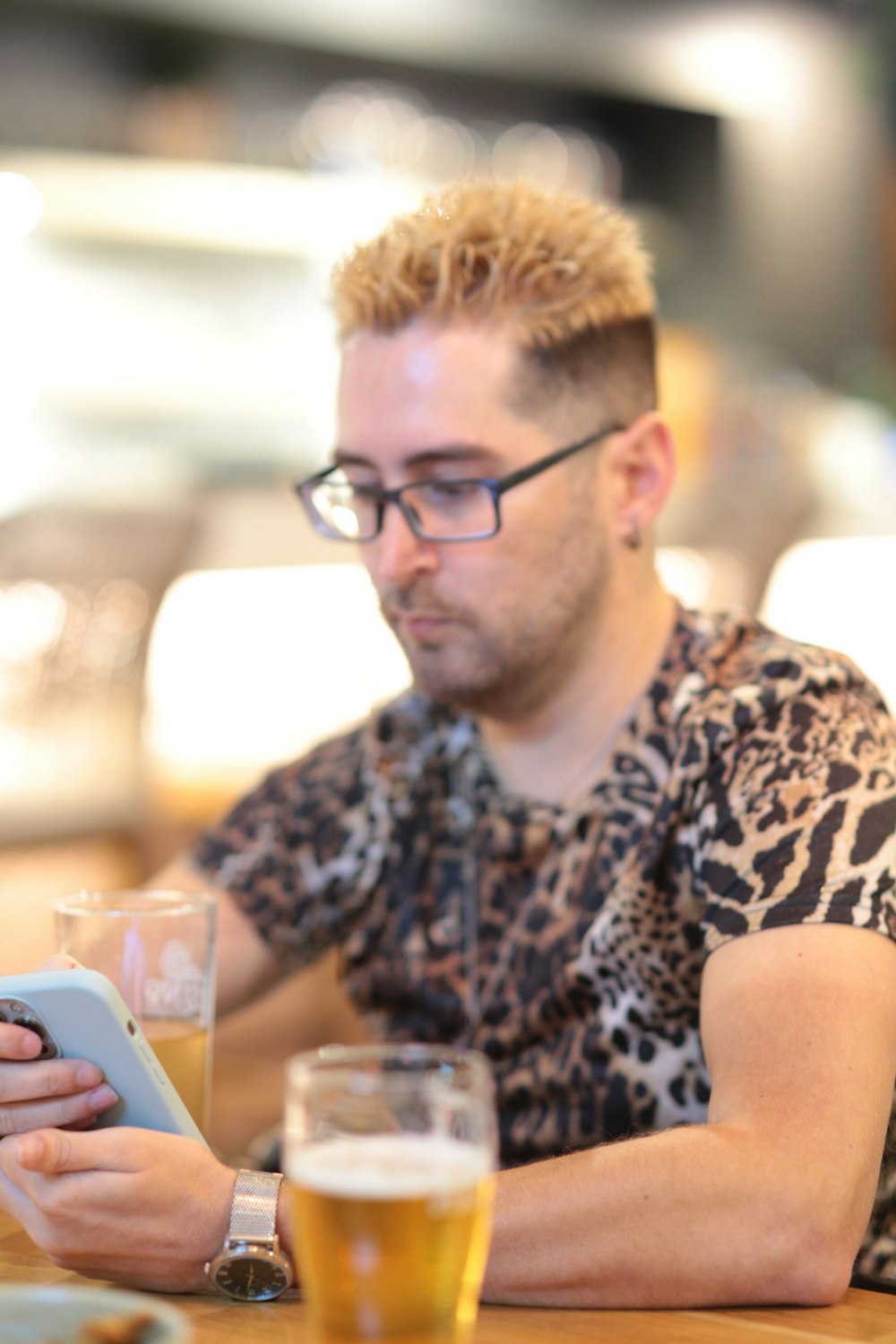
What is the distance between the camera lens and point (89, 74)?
4617 mm

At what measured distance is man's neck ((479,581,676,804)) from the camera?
1460 mm

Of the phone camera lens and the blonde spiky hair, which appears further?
the blonde spiky hair

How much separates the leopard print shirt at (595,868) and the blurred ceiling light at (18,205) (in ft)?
9.91

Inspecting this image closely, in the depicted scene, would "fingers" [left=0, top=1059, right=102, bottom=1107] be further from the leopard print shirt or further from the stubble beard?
the stubble beard

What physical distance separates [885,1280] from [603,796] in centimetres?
48

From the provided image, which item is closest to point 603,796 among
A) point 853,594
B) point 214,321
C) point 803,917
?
point 803,917

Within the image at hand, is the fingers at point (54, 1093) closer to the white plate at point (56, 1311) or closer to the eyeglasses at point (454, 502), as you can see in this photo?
the white plate at point (56, 1311)

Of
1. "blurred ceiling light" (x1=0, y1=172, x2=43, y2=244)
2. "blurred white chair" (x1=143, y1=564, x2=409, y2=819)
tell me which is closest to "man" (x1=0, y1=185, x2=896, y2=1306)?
"blurred white chair" (x1=143, y1=564, x2=409, y2=819)

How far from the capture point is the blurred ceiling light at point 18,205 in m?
4.20

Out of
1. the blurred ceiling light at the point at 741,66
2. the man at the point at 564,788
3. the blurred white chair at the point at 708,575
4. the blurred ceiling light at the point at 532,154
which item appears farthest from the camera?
the blurred ceiling light at the point at 741,66

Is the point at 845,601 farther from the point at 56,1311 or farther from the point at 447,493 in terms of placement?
the point at 56,1311

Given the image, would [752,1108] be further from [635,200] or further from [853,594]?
[635,200]

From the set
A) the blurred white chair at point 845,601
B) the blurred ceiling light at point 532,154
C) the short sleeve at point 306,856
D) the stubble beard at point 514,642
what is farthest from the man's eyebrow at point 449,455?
the blurred ceiling light at point 532,154

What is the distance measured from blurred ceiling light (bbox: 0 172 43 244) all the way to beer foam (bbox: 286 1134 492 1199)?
3.96m
